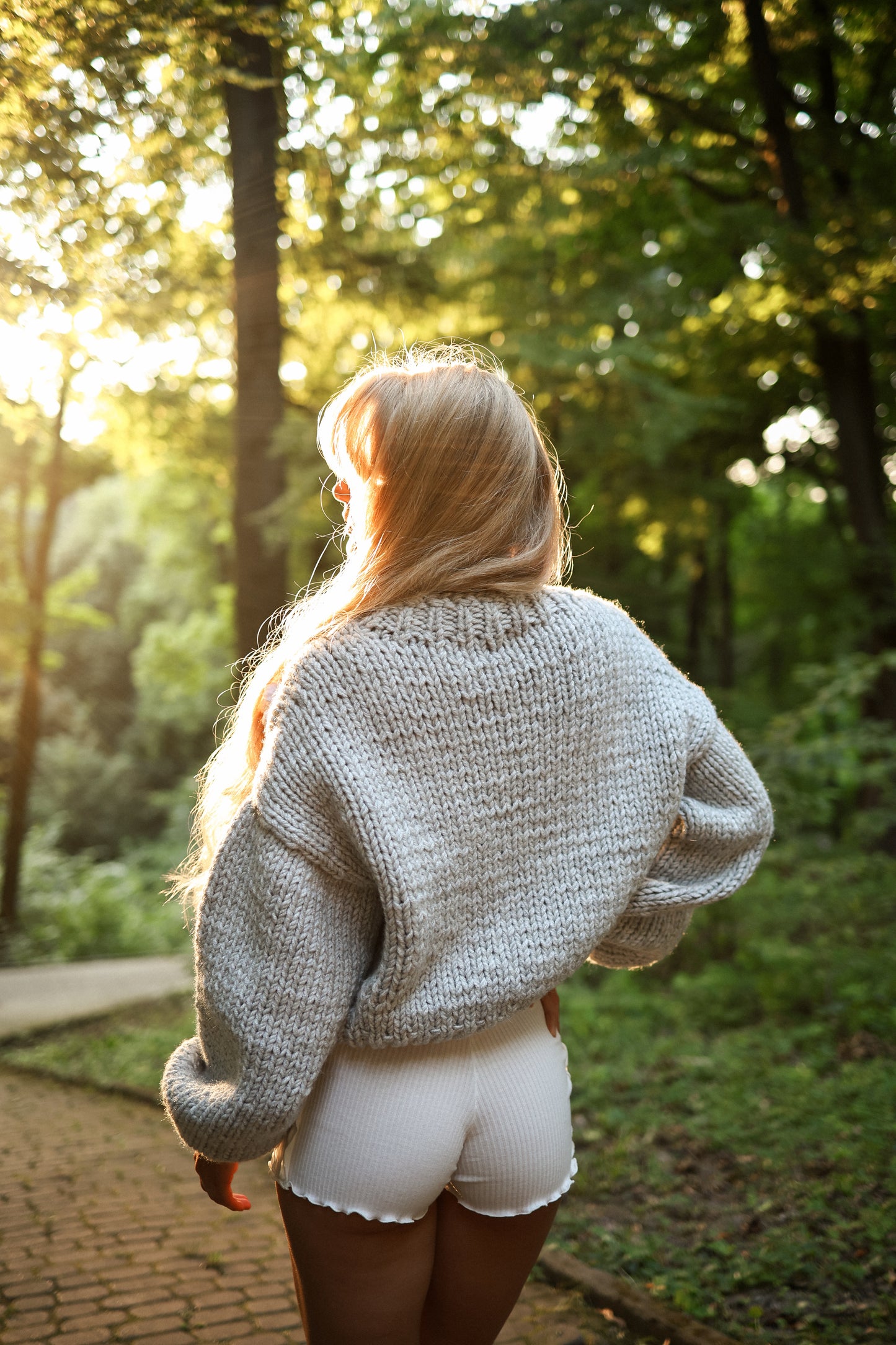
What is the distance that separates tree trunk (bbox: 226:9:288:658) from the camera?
546cm

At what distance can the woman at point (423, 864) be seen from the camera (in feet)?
4.71

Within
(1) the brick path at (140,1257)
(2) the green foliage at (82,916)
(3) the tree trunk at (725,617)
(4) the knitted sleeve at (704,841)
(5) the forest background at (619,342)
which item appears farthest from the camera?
(3) the tree trunk at (725,617)

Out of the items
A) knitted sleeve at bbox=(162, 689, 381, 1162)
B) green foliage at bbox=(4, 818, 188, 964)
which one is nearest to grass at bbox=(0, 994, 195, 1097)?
green foliage at bbox=(4, 818, 188, 964)

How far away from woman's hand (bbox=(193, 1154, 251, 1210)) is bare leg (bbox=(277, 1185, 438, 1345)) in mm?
141

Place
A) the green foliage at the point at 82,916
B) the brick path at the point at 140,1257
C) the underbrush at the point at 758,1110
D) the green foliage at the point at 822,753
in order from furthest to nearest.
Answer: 1. the green foliage at the point at 82,916
2. the green foliage at the point at 822,753
3. the underbrush at the point at 758,1110
4. the brick path at the point at 140,1257

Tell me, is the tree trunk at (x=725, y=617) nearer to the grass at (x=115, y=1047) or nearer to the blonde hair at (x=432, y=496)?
the grass at (x=115, y=1047)

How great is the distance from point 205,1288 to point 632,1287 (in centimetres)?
141

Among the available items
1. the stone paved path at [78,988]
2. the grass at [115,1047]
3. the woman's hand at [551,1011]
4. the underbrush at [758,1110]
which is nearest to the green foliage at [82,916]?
the stone paved path at [78,988]

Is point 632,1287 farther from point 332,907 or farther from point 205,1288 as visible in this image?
point 332,907

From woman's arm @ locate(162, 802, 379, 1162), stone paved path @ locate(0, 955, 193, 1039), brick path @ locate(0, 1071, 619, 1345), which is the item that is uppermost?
woman's arm @ locate(162, 802, 379, 1162)

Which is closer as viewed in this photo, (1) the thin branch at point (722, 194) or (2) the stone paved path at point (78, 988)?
(2) the stone paved path at point (78, 988)

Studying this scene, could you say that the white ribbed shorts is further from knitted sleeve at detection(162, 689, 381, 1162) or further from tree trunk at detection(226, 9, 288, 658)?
tree trunk at detection(226, 9, 288, 658)

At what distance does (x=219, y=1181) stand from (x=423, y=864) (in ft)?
2.19

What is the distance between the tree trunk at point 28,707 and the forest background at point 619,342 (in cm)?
11
